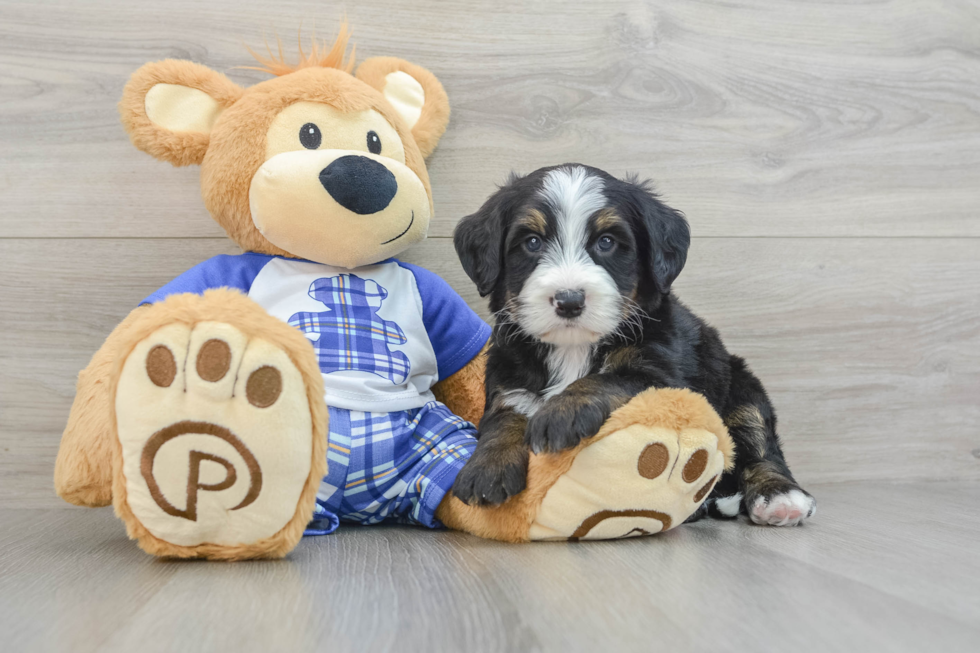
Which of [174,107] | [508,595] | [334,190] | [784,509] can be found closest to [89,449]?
[334,190]

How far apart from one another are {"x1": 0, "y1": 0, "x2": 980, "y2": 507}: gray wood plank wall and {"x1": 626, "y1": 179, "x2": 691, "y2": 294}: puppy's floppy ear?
0.76m

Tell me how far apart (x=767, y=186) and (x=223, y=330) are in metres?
2.02

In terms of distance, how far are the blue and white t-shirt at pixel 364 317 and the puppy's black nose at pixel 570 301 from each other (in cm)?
52

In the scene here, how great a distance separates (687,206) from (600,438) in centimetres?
133

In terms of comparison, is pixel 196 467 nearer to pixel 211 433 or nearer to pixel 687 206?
pixel 211 433

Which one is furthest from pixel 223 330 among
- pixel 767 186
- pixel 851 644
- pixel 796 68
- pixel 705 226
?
pixel 796 68

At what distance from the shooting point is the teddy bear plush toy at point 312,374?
1260mm

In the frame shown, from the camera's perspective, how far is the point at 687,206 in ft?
8.25

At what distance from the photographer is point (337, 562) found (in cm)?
140

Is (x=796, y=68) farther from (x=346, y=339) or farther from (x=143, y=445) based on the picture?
(x=143, y=445)

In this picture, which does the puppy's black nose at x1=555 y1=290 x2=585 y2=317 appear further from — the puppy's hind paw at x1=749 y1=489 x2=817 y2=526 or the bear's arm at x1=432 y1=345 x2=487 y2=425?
the puppy's hind paw at x1=749 y1=489 x2=817 y2=526

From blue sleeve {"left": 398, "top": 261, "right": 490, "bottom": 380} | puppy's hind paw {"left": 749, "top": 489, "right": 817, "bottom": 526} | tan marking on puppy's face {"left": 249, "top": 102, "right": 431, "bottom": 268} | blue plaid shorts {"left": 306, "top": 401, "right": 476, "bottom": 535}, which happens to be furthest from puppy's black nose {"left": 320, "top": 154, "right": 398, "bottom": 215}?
puppy's hind paw {"left": 749, "top": 489, "right": 817, "bottom": 526}

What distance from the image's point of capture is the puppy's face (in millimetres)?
1581

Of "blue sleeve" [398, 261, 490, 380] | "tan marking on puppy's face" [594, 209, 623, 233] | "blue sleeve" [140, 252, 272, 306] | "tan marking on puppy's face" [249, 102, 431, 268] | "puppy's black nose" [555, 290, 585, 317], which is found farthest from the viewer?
"blue sleeve" [398, 261, 490, 380]
